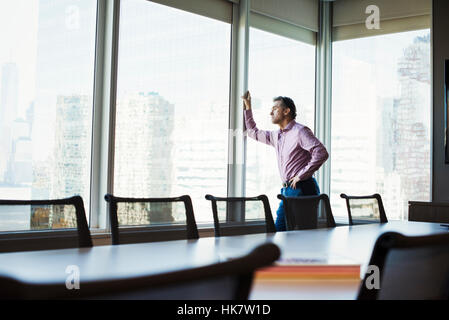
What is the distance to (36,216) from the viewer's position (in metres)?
2.44

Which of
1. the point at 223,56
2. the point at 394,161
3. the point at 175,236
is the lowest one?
the point at 175,236

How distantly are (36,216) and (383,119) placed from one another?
467cm

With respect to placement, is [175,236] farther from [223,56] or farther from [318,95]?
[318,95]

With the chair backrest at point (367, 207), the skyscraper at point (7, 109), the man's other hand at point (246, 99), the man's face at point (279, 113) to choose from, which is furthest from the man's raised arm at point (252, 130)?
the skyscraper at point (7, 109)

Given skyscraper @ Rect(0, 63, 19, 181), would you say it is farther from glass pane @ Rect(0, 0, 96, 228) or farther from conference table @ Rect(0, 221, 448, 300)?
conference table @ Rect(0, 221, 448, 300)

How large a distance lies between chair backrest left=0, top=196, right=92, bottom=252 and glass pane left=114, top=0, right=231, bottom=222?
6.87ft

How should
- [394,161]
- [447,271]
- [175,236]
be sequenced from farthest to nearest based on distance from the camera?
[394,161] → [175,236] → [447,271]

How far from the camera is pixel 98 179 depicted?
449 centimetres

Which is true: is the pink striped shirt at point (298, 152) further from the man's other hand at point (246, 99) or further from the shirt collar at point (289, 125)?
the man's other hand at point (246, 99)

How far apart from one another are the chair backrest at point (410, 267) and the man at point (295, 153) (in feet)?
9.77

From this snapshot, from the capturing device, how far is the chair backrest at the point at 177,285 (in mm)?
646

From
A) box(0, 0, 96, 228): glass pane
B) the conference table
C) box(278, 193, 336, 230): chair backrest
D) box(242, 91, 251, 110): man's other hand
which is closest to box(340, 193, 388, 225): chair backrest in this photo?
box(278, 193, 336, 230): chair backrest
